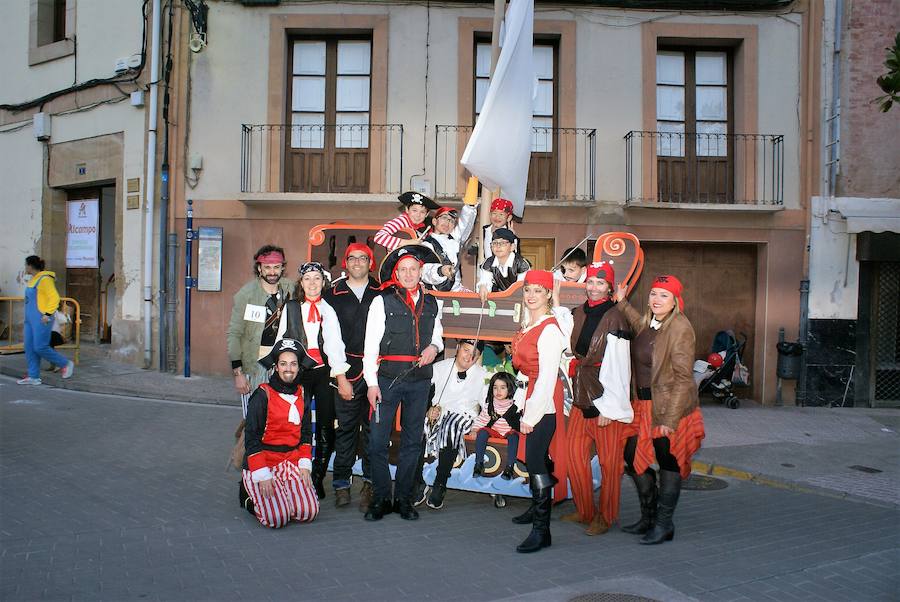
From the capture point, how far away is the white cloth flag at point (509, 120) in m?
6.66

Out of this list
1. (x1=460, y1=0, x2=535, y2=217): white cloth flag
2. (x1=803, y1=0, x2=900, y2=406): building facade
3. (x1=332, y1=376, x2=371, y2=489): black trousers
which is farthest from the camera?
(x1=803, y1=0, x2=900, y2=406): building facade

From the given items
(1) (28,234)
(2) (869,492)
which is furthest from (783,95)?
(1) (28,234)

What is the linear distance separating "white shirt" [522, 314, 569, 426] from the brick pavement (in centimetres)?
94

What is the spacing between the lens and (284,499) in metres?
5.57

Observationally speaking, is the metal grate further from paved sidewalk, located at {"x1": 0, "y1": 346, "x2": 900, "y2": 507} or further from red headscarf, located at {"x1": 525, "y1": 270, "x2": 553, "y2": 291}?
red headscarf, located at {"x1": 525, "y1": 270, "x2": 553, "y2": 291}

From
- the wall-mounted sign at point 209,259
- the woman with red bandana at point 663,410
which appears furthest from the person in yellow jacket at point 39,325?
the woman with red bandana at point 663,410

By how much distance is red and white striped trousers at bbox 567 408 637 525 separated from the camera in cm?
565

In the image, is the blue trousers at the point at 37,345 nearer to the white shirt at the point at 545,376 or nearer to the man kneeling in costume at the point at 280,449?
the man kneeling in costume at the point at 280,449

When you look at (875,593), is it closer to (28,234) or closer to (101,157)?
(101,157)

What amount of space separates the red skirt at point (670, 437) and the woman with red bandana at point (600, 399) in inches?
4.0

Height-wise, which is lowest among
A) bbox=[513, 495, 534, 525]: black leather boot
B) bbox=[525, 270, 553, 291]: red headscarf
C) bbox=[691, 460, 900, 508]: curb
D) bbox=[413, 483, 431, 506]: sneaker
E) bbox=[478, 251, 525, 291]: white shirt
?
bbox=[691, 460, 900, 508]: curb

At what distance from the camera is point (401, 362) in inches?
229

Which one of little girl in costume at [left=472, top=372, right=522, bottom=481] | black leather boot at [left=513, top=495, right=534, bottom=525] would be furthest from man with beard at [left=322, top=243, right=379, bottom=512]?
black leather boot at [left=513, top=495, right=534, bottom=525]

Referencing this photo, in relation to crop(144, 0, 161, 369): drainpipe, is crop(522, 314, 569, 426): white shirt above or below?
below
